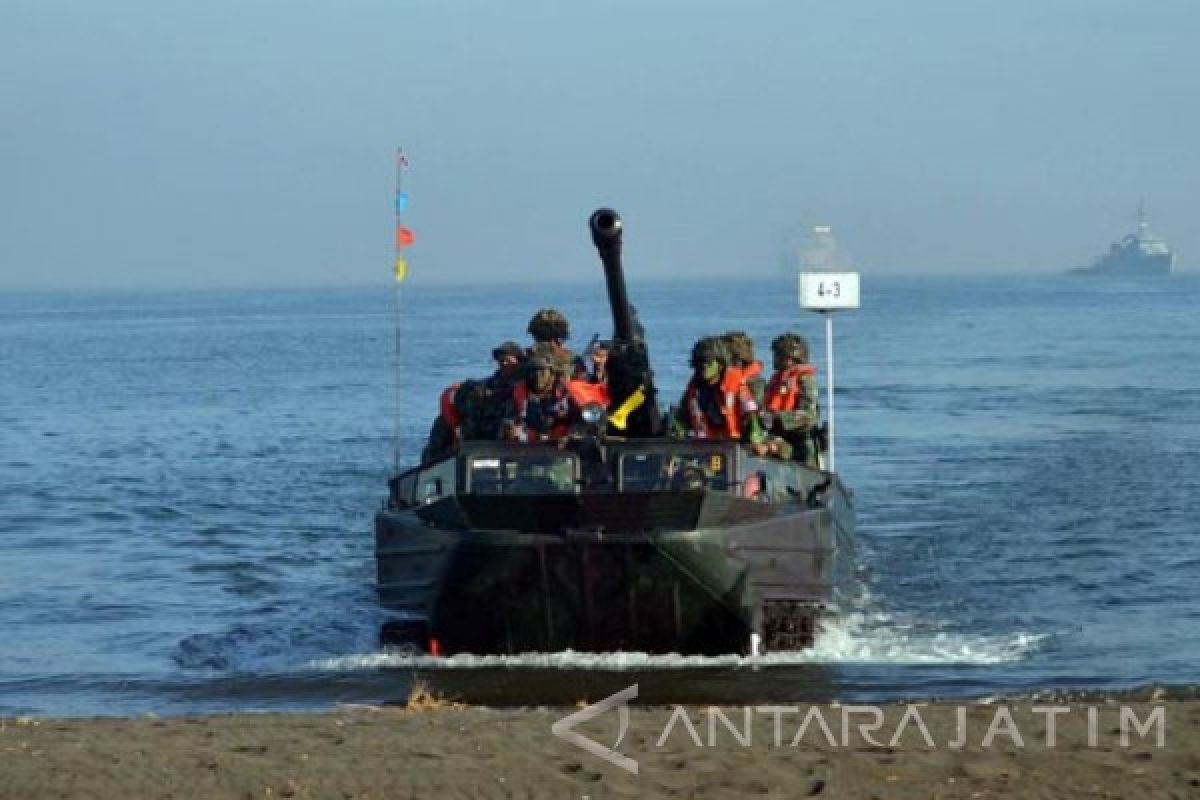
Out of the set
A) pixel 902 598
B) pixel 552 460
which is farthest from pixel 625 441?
pixel 902 598

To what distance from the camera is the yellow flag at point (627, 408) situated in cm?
1994

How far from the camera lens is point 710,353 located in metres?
19.5

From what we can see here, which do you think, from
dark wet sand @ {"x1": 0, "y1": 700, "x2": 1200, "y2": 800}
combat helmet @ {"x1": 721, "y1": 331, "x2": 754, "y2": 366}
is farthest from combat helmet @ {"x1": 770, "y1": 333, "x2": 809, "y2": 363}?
dark wet sand @ {"x1": 0, "y1": 700, "x2": 1200, "y2": 800}

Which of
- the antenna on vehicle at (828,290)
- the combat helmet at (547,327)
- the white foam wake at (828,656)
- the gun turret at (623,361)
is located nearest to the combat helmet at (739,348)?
the gun turret at (623,361)

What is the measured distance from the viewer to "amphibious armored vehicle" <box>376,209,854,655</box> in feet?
57.1

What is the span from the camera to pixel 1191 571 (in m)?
23.3

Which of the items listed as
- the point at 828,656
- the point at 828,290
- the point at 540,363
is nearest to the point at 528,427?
the point at 540,363

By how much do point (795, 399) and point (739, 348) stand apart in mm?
1848

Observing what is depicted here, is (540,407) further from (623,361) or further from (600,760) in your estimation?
(600,760)

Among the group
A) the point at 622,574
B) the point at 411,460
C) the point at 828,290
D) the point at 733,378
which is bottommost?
the point at 411,460

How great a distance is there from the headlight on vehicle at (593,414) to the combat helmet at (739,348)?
5.03 feet

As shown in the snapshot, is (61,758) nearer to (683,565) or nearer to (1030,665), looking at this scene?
(683,565)

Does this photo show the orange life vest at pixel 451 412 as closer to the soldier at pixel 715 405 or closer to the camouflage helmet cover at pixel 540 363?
the camouflage helmet cover at pixel 540 363

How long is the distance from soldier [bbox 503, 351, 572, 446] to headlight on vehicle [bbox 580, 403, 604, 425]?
0.48m
